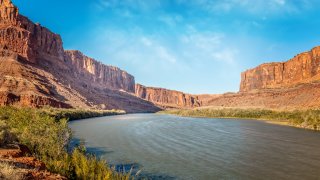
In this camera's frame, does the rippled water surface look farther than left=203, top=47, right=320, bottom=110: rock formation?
No

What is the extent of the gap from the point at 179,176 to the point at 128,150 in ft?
27.5

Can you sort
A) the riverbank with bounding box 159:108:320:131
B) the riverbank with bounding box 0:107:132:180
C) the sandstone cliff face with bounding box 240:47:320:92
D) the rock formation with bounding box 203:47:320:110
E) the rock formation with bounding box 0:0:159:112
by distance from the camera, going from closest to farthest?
the riverbank with bounding box 0:107:132:180 < the riverbank with bounding box 159:108:320:131 < the rock formation with bounding box 0:0:159:112 < the rock formation with bounding box 203:47:320:110 < the sandstone cliff face with bounding box 240:47:320:92

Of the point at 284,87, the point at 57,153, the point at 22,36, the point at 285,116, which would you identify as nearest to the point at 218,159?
the point at 57,153

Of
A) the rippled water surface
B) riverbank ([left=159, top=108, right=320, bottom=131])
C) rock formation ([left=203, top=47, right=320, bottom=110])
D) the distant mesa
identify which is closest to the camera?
the rippled water surface

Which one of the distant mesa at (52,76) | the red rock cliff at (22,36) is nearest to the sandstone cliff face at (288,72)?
the distant mesa at (52,76)

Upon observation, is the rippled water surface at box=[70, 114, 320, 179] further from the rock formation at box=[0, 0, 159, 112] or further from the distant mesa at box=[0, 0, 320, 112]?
the rock formation at box=[0, 0, 159, 112]

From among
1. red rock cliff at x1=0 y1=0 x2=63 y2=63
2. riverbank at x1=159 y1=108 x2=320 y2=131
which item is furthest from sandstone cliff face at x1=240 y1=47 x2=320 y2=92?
red rock cliff at x1=0 y1=0 x2=63 y2=63

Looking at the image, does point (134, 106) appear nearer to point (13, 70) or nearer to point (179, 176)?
point (13, 70)

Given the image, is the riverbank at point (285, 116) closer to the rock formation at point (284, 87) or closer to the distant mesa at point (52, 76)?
the rock formation at point (284, 87)

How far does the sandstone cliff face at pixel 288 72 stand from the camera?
436 feet

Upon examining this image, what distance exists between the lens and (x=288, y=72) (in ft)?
519

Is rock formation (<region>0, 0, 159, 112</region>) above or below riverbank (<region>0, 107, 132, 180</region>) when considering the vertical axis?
above

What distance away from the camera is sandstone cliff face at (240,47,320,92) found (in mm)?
132850

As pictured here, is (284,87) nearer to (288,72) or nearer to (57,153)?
(288,72)
